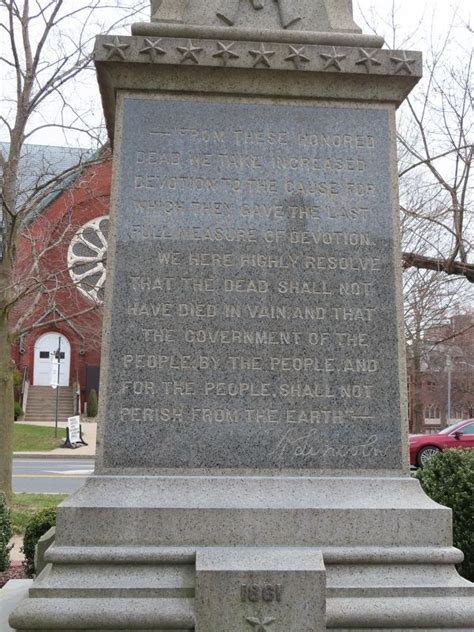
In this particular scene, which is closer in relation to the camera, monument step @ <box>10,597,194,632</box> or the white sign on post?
monument step @ <box>10,597,194,632</box>

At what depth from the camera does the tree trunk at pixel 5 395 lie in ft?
44.1

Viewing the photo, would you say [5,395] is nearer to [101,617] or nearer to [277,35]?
[277,35]

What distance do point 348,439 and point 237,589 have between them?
120 centimetres

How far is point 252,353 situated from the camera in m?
4.76

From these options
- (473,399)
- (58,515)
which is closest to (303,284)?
(58,515)

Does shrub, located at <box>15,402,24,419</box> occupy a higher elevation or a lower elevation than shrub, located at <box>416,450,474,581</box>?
higher

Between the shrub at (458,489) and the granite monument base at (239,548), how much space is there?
3089mm

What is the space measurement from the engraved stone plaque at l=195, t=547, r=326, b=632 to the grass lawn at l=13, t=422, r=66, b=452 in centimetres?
2707

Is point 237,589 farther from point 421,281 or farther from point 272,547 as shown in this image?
point 421,281

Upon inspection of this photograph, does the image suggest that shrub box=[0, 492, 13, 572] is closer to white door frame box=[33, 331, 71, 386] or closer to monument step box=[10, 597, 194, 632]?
monument step box=[10, 597, 194, 632]

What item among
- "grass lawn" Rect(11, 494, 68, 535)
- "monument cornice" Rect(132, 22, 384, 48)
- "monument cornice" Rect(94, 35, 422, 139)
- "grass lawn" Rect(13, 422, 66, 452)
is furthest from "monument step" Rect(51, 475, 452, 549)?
→ "grass lawn" Rect(13, 422, 66, 452)

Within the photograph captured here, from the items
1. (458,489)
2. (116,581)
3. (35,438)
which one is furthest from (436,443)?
(35,438)

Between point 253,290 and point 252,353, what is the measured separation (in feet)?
1.32
